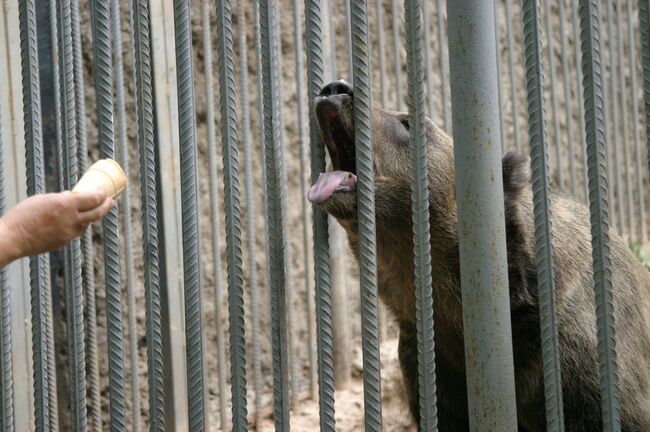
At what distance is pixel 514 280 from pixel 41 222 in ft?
7.41

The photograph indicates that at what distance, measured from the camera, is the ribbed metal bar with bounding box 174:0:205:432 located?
2.86 meters

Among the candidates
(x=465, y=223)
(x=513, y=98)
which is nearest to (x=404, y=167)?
(x=465, y=223)

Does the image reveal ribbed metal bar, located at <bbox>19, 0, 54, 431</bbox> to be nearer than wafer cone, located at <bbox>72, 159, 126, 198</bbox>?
No

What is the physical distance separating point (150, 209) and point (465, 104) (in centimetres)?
107

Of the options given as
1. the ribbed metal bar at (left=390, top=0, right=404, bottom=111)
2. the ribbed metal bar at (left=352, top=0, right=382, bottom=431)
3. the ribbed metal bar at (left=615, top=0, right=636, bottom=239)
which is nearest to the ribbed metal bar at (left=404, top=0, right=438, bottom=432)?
the ribbed metal bar at (left=352, top=0, right=382, bottom=431)

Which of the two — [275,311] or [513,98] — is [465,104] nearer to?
[275,311]

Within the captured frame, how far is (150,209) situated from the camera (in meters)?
2.92

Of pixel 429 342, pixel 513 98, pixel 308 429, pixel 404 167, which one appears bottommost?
pixel 308 429

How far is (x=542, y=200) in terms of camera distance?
267 cm

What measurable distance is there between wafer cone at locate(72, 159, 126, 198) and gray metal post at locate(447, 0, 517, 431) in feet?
3.42

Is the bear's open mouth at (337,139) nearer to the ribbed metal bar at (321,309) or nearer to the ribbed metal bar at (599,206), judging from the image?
the ribbed metal bar at (321,309)

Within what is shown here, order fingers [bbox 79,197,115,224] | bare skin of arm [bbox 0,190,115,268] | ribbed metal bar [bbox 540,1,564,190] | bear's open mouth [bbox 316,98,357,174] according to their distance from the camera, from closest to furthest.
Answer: bare skin of arm [bbox 0,190,115,268] → fingers [bbox 79,197,115,224] → bear's open mouth [bbox 316,98,357,174] → ribbed metal bar [bbox 540,1,564,190]

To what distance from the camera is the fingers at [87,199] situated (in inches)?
90.1

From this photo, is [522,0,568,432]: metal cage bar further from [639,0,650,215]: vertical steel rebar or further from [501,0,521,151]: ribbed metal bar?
[501,0,521,151]: ribbed metal bar
